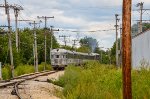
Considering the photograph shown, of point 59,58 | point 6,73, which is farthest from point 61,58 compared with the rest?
point 6,73

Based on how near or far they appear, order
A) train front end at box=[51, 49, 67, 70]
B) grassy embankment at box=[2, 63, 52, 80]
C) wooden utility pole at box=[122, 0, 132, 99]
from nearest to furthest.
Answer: wooden utility pole at box=[122, 0, 132, 99] → grassy embankment at box=[2, 63, 52, 80] → train front end at box=[51, 49, 67, 70]

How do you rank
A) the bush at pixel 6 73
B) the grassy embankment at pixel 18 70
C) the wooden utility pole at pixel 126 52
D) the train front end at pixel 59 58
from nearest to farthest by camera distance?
the wooden utility pole at pixel 126 52, the bush at pixel 6 73, the grassy embankment at pixel 18 70, the train front end at pixel 59 58

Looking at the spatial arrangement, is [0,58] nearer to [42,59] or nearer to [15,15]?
[15,15]

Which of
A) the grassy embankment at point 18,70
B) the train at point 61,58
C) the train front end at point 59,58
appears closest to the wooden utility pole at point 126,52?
the grassy embankment at point 18,70

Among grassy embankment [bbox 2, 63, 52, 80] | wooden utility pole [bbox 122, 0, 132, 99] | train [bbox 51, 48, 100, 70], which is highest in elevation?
wooden utility pole [bbox 122, 0, 132, 99]

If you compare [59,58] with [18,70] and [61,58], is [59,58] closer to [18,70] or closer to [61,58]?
[61,58]

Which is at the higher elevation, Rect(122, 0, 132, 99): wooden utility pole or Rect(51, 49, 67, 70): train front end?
Rect(122, 0, 132, 99): wooden utility pole

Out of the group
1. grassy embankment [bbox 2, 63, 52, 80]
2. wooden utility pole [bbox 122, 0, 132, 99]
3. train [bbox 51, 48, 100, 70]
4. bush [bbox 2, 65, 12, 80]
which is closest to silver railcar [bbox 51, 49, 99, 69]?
train [bbox 51, 48, 100, 70]

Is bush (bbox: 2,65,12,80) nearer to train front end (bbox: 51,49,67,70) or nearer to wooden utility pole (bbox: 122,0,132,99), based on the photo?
train front end (bbox: 51,49,67,70)

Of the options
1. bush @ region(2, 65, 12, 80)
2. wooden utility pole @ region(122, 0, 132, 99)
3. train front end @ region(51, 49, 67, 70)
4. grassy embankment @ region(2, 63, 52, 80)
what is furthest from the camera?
train front end @ region(51, 49, 67, 70)

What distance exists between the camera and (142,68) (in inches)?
747

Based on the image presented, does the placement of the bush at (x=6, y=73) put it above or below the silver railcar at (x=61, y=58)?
below

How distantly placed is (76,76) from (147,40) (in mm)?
6232

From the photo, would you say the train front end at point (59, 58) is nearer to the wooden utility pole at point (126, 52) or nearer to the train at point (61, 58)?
the train at point (61, 58)
